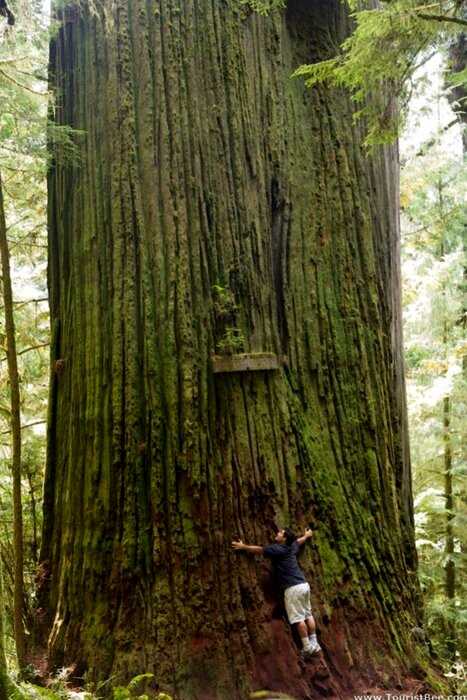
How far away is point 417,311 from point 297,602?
22.6ft

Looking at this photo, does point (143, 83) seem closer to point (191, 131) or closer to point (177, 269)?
point (191, 131)

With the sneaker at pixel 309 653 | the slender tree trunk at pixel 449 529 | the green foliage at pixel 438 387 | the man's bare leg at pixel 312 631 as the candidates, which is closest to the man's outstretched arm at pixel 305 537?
the man's bare leg at pixel 312 631

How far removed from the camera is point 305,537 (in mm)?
4516

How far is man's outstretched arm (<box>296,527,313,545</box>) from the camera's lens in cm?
448

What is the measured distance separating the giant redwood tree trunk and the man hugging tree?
0.31ft

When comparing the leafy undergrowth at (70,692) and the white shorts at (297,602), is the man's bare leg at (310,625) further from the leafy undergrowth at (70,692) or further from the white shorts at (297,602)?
the leafy undergrowth at (70,692)

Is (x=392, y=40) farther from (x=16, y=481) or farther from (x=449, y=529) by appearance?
(x=449, y=529)

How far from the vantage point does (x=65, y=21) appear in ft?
17.6

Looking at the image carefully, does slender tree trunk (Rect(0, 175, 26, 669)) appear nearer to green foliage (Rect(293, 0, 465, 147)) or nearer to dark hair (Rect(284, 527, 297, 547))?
dark hair (Rect(284, 527, 297, 547))

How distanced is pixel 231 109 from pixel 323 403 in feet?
7.55

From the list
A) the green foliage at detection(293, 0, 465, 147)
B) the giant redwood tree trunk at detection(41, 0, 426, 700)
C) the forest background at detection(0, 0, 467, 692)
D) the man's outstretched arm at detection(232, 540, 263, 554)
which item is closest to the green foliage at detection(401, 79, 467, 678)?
the forest background at detection(0, 0, 467, 692)

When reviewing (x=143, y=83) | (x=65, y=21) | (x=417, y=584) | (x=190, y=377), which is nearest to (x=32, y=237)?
(x=65, y=21)

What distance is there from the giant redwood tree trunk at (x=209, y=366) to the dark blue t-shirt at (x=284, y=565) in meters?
0.13

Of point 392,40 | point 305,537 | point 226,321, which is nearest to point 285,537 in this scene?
point 305,537
